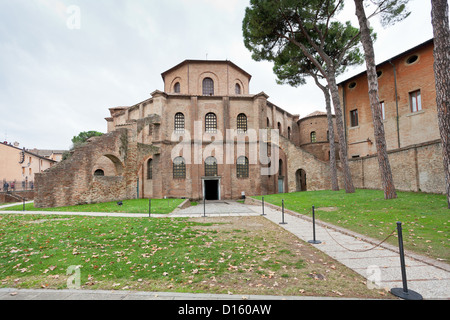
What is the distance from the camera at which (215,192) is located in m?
26.0

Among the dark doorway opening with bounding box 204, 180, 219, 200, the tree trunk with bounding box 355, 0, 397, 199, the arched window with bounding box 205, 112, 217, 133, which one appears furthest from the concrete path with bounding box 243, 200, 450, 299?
the arched window with bounding box 205, 112, 217, 133

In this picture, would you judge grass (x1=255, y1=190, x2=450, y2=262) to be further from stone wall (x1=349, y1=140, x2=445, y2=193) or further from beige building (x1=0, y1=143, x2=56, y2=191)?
beige building (x1=0, y1=143, x2=56, y2=191)

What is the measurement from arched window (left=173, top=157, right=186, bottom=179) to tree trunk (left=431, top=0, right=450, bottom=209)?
20.5 m

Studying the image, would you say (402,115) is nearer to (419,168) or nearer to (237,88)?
(419,168)

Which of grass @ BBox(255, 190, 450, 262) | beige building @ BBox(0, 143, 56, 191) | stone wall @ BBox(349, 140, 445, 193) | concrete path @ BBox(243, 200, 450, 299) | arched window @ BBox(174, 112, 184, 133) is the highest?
arched window @ BBox(174, 112, 184, 133)

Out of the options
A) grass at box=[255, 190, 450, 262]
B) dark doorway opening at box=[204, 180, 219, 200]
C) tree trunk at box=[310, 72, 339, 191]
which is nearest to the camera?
grass at box=[255, 190, 450, 262]

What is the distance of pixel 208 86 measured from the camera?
28.3 m

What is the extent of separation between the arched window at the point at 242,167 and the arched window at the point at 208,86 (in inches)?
372

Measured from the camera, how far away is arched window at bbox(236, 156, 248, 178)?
993 inches

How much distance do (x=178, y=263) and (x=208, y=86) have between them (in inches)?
1037

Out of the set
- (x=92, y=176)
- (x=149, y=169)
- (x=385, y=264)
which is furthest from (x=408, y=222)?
(x=149, y=169)

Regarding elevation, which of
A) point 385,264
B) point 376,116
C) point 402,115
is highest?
point 402,115

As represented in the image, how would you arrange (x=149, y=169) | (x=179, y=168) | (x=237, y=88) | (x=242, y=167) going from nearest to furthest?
1. (x=179, y=168)
2. (x=242, y=167)
3. (x=149, y=169)
4. (x=237, y=88)
